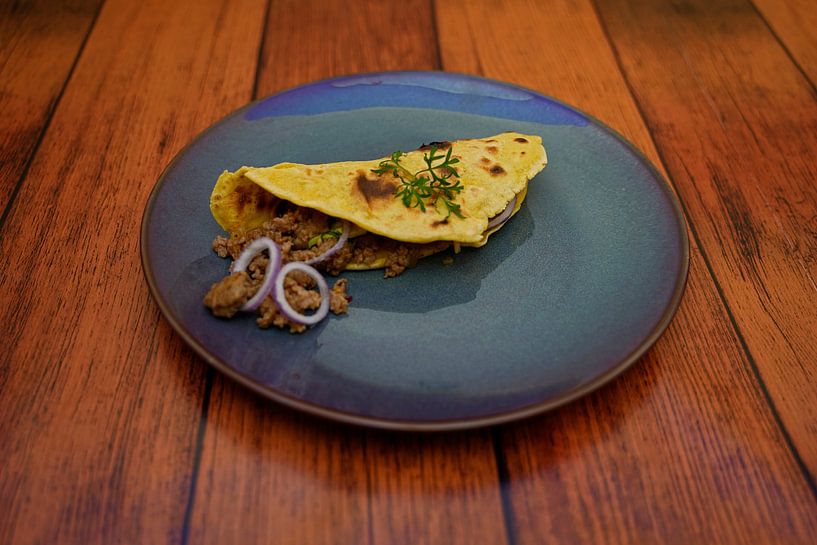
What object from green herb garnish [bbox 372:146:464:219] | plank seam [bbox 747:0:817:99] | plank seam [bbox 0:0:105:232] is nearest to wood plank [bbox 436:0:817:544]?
green herb garnish [bbox 372:146:464:219]

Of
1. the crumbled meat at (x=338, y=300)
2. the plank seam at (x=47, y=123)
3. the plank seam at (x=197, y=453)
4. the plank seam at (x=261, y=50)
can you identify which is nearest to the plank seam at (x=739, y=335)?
the crumbled meat at (x=338, y=300)

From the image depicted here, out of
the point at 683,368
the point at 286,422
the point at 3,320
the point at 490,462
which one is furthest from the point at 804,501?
the point at 3,320

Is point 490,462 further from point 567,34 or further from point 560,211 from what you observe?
point 567,34

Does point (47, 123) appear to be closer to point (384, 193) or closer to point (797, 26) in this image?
point (384, 193)

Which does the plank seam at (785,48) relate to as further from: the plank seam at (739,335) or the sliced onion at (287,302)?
the sliced onion at (287,302)

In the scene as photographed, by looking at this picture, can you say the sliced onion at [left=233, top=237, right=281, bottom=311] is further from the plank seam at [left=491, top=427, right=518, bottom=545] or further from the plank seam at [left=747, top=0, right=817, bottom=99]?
the plank seam at [left=747, top=0, right=817, bottom=99]

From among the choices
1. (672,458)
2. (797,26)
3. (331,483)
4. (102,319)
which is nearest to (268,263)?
(102,319)

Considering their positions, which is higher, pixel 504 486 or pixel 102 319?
pixel 102 319
